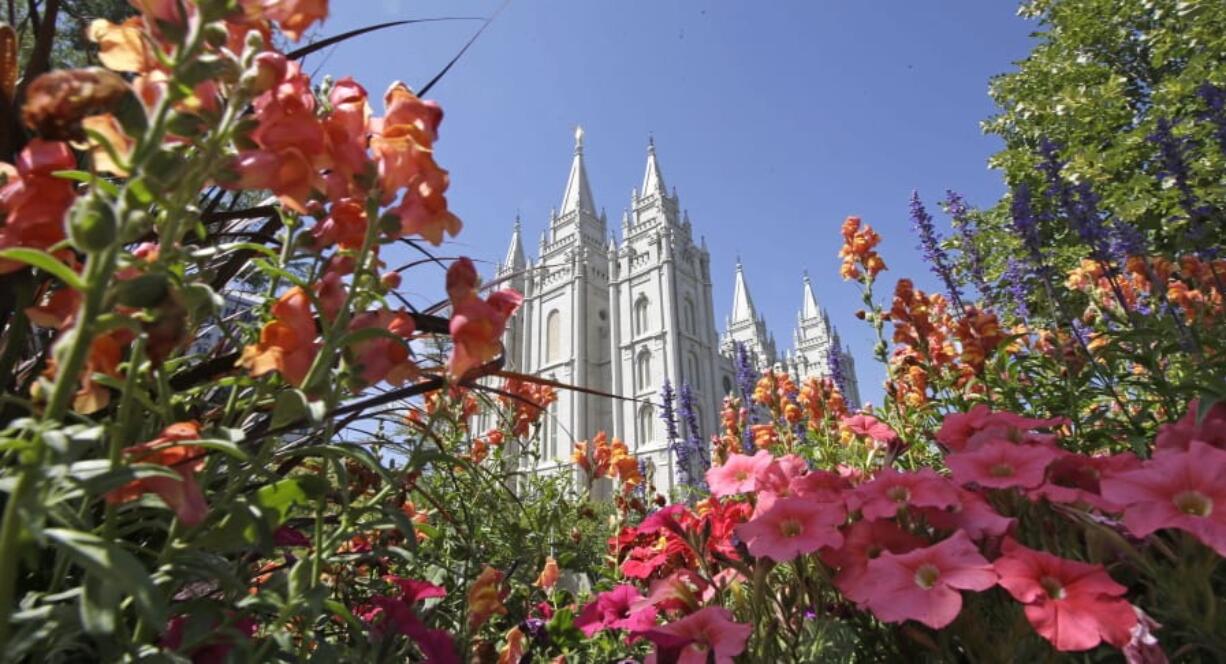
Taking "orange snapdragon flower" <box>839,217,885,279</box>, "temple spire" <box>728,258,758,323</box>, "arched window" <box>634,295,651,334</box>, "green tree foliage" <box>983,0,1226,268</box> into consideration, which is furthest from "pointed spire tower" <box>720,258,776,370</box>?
"orange snapdragon flower" <box>839,217,885,279</box>

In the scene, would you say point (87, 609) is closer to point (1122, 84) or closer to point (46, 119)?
point (46, 119)

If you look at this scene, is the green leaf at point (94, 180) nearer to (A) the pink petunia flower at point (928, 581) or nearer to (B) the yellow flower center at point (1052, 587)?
(A) the pink petunia flower at point (928, 581)

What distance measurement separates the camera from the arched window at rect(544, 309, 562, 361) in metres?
40.8

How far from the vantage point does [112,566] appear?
1.74 feet

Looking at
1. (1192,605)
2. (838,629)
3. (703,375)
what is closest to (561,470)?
(838,629)

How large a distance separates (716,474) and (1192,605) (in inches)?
31.7

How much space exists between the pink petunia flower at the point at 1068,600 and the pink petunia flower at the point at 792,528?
25 centimetres

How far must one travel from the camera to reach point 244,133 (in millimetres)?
Result: 714

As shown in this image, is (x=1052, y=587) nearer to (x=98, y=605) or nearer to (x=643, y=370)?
(x=98, y=605)

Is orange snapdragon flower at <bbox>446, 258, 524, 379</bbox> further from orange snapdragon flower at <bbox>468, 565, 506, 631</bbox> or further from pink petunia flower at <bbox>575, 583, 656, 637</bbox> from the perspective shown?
pink petunia flower at <bbox>575, 583, 656, 637</bbox>

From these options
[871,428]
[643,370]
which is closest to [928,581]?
[871,428]

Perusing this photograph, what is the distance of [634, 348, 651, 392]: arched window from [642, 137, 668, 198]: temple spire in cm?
1100

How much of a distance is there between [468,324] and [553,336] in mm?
40380

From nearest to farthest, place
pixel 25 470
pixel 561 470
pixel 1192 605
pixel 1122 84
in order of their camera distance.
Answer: pixel 25 470
pixel 1192 605
pixel 561 470
pixel 1122 84
